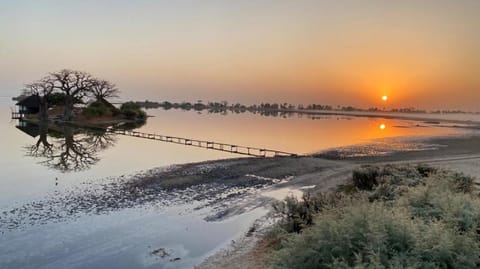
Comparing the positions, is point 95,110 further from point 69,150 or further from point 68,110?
point 69,150

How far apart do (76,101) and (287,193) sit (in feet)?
239

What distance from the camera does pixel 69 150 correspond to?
3700 centimetres

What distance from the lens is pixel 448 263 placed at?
5777 millimetres

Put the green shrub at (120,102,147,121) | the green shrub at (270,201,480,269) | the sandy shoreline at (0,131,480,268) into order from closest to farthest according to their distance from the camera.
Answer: the green shrub at (270,201,480,269)
the sandy shoreline at (0,131,480,268)
the green shrub at (120,102,147,121)

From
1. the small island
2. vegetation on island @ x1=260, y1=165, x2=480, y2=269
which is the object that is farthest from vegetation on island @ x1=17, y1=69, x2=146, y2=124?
vegetation on island @ x1=260, y1=165, x2=480, y2=269

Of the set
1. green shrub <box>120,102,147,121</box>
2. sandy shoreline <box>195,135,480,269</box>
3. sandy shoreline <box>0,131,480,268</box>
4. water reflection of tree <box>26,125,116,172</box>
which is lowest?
water reflection of tree <box>26,125,116,172</box>

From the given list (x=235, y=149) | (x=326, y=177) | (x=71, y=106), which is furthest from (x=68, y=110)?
(x=326, y=177)

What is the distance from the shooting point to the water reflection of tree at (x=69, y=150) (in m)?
29.7

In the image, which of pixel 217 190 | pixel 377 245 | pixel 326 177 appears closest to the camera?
pixel 377 245

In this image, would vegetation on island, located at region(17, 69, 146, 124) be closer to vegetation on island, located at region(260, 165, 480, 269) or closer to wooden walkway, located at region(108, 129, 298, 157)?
wooden walkway, located at region(108, 129, 298, 157)

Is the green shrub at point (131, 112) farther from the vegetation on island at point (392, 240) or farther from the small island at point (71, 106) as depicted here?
the vegetation on island at point (392, 240)

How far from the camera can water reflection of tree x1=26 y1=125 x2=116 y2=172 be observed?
29.7 meters

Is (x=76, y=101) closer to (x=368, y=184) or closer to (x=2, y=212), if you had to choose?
(x=2, y=212)

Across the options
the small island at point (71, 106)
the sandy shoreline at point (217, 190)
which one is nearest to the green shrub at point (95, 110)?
the small island at point (71, 106)
